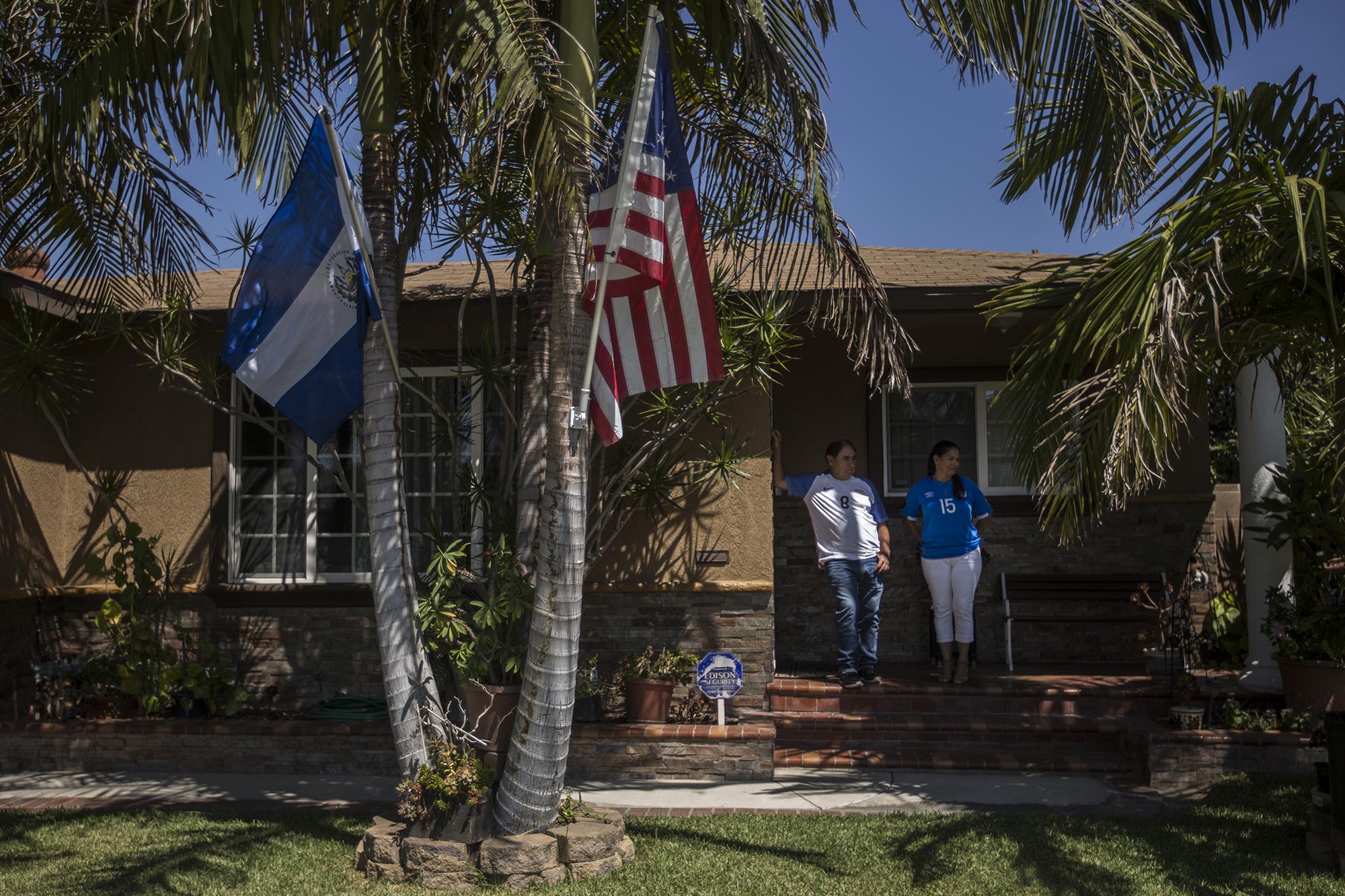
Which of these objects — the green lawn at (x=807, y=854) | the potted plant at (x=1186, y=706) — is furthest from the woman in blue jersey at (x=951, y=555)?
the green lawn at (x=807, y=854)

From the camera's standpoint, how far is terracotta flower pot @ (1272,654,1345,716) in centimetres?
717

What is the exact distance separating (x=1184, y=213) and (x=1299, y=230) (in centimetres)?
86

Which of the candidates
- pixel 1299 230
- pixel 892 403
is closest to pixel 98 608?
pixel 892 403

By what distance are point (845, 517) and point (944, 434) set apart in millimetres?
2497

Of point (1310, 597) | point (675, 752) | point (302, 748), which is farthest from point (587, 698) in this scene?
point (1310, 597)

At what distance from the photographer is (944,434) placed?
420 inches

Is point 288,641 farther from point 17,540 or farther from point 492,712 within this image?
point 492,712

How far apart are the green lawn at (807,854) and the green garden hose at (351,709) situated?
175 centimetres

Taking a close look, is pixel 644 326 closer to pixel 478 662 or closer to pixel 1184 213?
pixel 478 662

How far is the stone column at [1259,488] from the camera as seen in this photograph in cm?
819

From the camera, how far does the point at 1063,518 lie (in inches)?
264

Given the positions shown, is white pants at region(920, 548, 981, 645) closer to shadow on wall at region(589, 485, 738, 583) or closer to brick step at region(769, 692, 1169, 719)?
brick step at region(769, 692, 1169, 719)

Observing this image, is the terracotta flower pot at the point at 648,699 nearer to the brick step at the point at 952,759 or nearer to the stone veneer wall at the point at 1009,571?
the brick step at the point at 952,759

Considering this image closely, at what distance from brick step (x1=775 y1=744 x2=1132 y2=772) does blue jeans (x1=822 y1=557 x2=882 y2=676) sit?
751 mm
